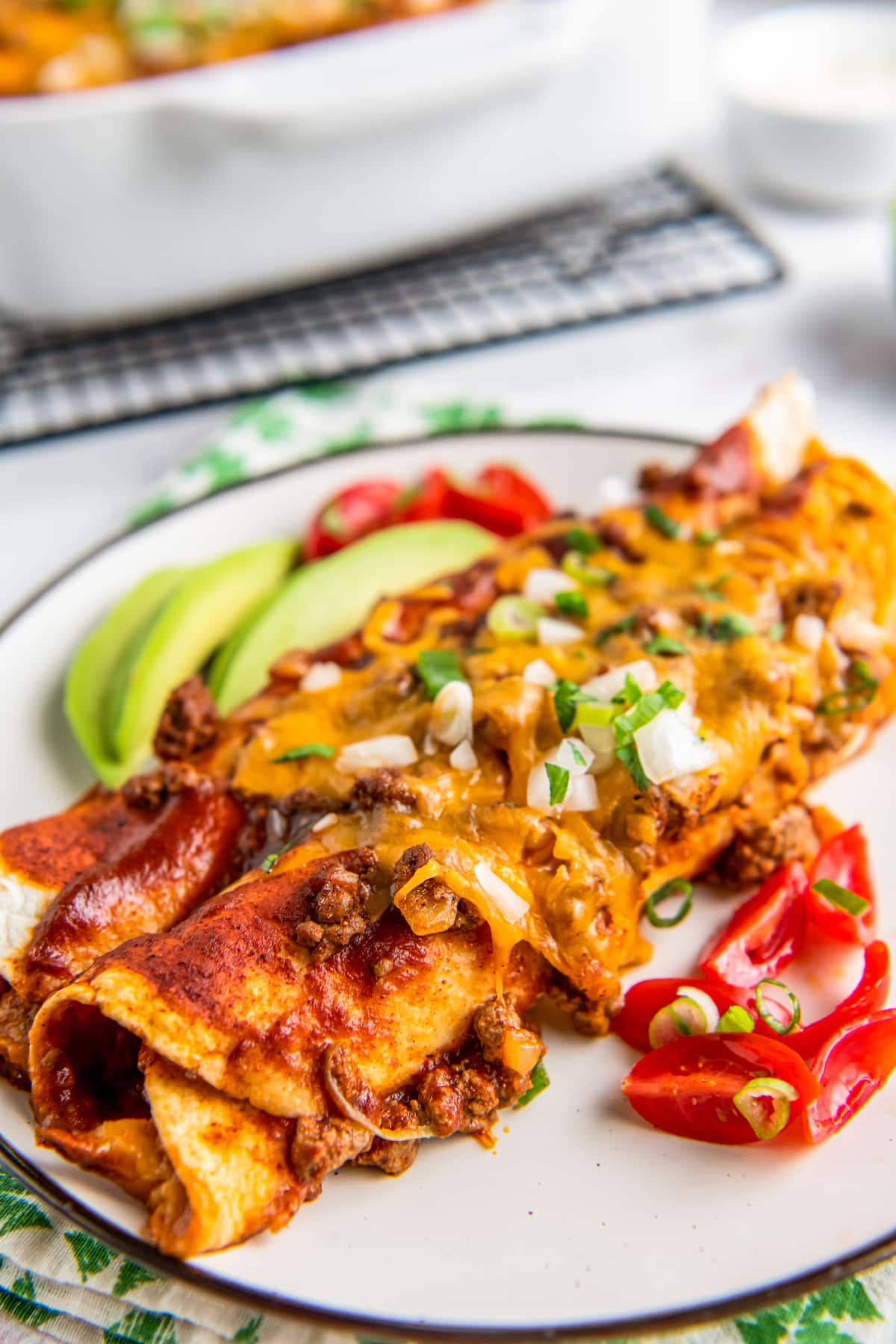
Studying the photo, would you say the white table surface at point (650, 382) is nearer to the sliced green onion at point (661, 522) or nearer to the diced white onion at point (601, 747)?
the sliced green onion at point (661, 522)

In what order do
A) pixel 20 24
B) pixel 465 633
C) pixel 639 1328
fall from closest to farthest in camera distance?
1. pixel 639 1328
2. pixel 465 633
3. pixel 20 24

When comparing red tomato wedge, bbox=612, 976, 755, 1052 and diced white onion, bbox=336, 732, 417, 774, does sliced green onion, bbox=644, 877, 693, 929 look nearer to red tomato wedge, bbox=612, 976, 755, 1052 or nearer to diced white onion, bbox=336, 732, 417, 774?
red tomato wedge, bbox=612, 976, 755, 1052

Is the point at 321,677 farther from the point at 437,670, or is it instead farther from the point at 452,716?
the point at 452,716

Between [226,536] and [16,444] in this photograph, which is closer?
[226,536]

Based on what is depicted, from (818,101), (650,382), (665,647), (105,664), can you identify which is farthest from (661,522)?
(818,101)

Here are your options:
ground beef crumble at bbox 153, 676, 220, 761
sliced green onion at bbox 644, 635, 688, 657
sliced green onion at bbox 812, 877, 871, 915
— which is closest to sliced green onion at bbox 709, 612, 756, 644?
sliced green onion at bbox 644, 635, 688, 657

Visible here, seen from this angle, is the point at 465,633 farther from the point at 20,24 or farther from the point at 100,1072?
the point at 20,24

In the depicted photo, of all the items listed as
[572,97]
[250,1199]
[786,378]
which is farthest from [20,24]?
[250,1199]
